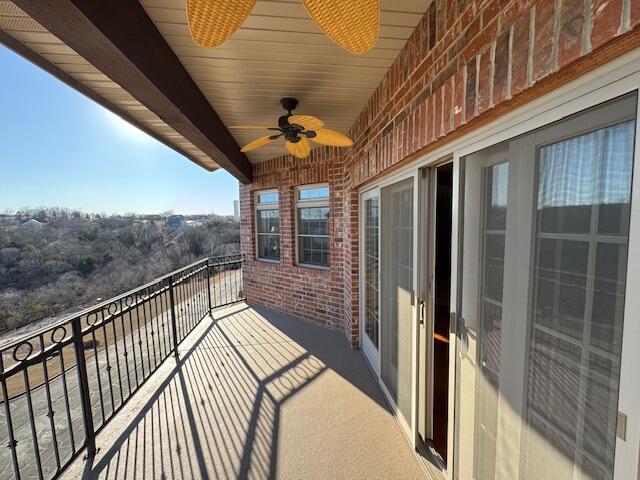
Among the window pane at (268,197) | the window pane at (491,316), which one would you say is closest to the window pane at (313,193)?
the window pane at (268,197)

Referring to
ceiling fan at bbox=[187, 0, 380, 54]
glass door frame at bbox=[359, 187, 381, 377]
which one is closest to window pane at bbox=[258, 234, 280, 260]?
glass door frame at bbox=[359, 187, 381, 377]

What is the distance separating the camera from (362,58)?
183 centimetres

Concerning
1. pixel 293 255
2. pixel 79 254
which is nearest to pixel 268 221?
pixel 293 255

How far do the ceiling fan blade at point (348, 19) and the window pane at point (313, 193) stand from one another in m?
3.28

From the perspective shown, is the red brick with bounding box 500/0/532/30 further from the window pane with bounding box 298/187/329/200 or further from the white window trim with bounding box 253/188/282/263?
the white window trim with bounding box 253/188/282/263

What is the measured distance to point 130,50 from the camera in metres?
1.31

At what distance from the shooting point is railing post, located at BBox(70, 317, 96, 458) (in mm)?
1904

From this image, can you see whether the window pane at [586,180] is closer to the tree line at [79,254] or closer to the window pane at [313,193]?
the window pane at [313,193]

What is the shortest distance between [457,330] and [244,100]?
2.34 meters

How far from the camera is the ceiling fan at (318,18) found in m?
0.87

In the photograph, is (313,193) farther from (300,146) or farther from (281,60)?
(281,60)

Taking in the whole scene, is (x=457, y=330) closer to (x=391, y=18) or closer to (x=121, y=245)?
(x=391, y=18)

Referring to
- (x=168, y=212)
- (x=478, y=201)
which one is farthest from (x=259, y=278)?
(x=168, y=212)

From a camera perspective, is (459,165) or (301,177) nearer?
(459,165)
